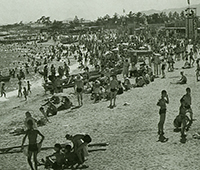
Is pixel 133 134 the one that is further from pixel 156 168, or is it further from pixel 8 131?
pixel 8 131

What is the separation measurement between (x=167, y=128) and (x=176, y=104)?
296 cm

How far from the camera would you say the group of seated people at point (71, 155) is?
780cm

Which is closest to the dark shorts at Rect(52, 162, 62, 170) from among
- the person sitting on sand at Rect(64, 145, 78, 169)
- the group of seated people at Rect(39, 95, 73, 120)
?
the person sitting on sand at Rect(64, 145, 78, 169)

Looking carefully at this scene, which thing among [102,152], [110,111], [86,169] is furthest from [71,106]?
[86,169]

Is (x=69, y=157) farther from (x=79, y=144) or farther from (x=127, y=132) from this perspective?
(x=127, y=132)

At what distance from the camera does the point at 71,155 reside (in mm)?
7934

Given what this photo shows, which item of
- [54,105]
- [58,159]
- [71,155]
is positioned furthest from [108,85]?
[58,159]

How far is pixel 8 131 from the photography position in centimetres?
1247

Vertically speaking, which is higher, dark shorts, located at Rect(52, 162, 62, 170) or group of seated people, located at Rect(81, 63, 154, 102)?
group of seated people, located at Rect(81, 63, 154, 102)

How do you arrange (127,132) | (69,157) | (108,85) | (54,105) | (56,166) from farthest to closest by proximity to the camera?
(108,85) → (54,105) → (127,132) → (69,157) → (56,166)

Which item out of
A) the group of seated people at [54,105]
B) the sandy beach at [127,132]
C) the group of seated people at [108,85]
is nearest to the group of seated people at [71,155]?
the sandy beach at [127,132]

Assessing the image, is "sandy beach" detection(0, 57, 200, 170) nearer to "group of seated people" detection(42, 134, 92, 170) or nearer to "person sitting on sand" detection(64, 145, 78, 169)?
"group of seated people" detection(42, 134, 92, 170)

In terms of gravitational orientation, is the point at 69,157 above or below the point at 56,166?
above

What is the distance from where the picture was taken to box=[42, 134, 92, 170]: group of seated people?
7.80m
